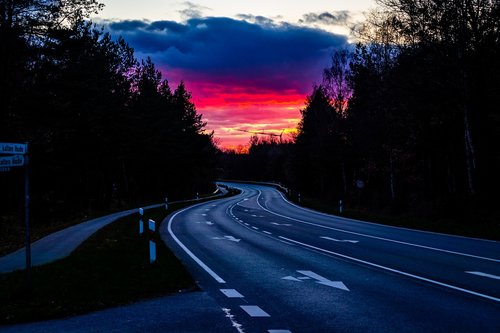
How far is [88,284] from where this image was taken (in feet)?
31.3

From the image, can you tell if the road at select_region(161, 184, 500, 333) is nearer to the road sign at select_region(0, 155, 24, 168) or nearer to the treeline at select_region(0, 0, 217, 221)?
the road sign at select_region(0, 155, 24, 168)

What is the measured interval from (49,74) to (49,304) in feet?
62.7

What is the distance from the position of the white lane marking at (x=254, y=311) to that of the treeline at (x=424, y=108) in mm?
17637

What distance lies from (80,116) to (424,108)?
22.6 metres

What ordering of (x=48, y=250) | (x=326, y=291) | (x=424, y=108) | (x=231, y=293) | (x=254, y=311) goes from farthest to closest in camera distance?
(x=424, y=108), (x=48, y=250), (x=326, y=291), (x=231, y=293), (x=254, y=311)

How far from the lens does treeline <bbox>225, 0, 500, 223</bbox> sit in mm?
23000

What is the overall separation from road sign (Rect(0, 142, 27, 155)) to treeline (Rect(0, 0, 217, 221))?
13.5m

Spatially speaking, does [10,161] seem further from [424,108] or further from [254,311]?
[424,108]

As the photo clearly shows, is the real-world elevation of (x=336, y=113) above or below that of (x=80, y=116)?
above

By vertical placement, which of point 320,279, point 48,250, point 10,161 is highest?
point 10,161

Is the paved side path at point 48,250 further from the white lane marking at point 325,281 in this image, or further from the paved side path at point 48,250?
the white lane marking at point 325,281

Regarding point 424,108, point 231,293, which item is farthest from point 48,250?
point 424,108

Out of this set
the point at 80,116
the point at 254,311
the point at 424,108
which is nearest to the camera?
the point at 254,311

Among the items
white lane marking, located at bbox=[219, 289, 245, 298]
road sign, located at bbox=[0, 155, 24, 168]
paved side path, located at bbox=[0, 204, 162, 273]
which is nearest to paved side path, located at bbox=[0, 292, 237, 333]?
white lane marking, located at bbox=[219, 289, 245, 298]
